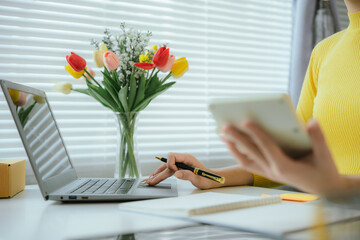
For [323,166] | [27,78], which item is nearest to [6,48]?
[27,78]

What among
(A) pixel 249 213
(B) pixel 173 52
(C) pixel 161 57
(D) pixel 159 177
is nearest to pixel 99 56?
(C) pixel 161 57

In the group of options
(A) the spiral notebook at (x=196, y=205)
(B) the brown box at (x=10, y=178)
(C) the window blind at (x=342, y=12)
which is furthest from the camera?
(C) the window blind at (x=342, y=12)

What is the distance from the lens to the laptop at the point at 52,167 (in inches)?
32.0

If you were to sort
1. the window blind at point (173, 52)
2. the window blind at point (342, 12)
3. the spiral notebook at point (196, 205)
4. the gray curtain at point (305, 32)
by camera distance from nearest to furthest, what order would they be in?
1. the spiral notebook at point (196, 205)
2. the window blind at point (173, 52)
3. the gray curtain at point (305, 32)
4. the window blind at point (342, 12)

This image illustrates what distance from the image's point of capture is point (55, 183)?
0.89m

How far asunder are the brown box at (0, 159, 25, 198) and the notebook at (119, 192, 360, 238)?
15.9 inches

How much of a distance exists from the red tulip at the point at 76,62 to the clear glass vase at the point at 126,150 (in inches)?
6.6

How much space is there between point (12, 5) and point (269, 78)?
120 cm

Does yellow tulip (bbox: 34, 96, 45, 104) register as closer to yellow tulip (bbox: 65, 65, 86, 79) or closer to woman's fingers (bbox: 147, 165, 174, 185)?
yellow tulip (bbox: 65, 65, 86, 79)

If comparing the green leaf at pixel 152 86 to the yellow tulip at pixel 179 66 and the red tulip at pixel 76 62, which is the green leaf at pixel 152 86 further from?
the red tulip at pixel 76 62

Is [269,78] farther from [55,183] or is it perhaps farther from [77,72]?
[55,183]

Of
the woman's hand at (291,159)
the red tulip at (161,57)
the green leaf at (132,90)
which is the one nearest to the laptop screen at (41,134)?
the green leaf at (132,90)

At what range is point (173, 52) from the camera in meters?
1.65

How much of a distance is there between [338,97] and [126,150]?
668 millimetres
